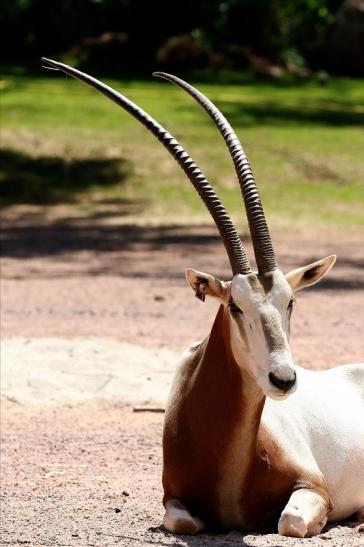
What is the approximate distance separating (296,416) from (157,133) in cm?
146

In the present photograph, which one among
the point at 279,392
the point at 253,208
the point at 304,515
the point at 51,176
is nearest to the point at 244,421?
the point at 304,515

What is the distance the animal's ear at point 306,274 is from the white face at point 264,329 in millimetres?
125

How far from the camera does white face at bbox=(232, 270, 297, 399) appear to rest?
5.10 meters

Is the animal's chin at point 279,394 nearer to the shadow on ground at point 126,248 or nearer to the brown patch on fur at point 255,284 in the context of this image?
the brown patch on fur at point 255,284

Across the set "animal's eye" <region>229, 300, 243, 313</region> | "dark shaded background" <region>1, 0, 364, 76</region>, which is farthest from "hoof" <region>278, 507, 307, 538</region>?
"dark shaded background" <region>1, 0, 364, 76</region>

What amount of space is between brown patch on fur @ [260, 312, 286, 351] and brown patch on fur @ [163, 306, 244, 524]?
36 cm

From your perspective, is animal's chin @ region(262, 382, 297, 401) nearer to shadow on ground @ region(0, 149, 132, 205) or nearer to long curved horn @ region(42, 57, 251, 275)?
long curved horn @ region(42, 57, 251, 275)

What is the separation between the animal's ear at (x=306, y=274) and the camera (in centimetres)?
553

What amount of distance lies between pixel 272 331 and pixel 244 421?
561mm

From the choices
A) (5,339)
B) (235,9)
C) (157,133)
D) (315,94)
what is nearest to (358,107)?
(315,94)

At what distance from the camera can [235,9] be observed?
42.7 m

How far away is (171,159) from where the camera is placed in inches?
945

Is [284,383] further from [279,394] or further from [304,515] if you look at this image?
[304,515]

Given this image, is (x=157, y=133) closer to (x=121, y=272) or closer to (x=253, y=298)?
(x=253, y=298)
